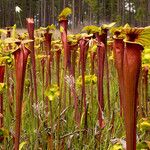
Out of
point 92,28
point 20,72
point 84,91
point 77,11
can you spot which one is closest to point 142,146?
point 20,72

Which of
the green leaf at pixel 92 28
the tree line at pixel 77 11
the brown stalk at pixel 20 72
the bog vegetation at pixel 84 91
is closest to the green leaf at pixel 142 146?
the bog vegetation at pixel 84 91

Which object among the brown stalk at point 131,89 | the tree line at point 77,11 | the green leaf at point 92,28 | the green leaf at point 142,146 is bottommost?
the green leaf at point 142,146

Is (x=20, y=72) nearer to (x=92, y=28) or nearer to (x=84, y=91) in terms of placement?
(x=92, y=28)

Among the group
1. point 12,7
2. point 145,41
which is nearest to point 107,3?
point 12,7

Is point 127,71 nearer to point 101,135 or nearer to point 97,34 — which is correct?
point 97,34

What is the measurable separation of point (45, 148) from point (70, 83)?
0.35 m

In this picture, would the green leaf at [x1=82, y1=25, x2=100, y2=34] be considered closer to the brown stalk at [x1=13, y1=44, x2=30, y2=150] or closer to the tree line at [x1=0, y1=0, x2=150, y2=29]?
the brown stalk at [x1=13, y1=44, x2=30, y2=150]

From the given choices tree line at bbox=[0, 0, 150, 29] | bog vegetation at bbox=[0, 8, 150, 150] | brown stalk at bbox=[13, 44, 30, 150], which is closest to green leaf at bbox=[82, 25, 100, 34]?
bog vegetation at bbox=[0, 8, 150, 150]

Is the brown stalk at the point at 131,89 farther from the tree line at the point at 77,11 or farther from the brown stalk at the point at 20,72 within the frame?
the tree line at the point at 77,11

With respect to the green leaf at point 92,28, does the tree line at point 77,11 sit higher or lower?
higher

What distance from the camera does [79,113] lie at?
1.88 m

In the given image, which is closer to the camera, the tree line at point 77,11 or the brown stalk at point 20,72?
the brown stalk at point 20,72

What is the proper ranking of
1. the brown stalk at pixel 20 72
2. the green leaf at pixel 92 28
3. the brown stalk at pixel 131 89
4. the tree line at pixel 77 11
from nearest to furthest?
the brown stalk at pixel 131 89, the brown stalk at pixel 20 72, the green leaf at pixel 92 28, the tree line at pixel 77 11

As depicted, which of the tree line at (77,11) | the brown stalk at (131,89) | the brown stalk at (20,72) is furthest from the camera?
the tree line at (77,11)
